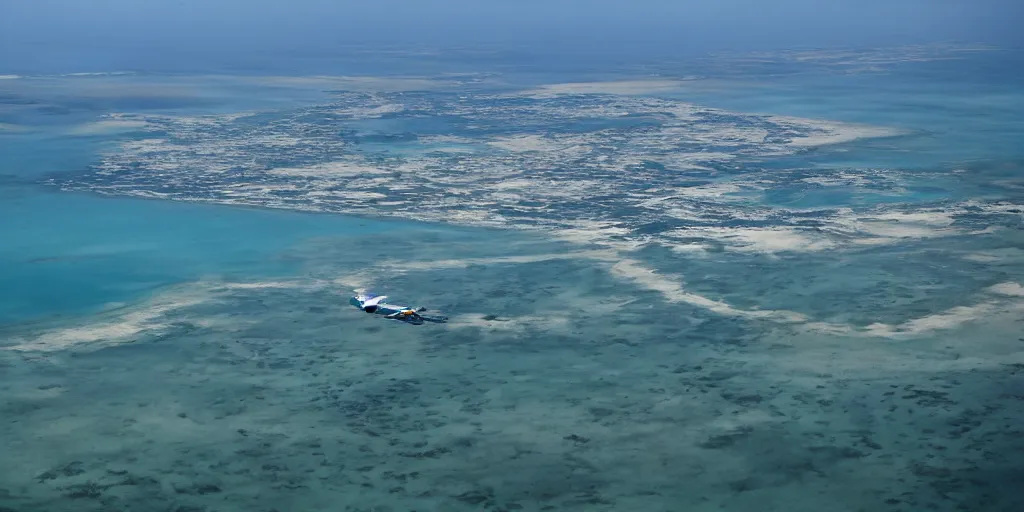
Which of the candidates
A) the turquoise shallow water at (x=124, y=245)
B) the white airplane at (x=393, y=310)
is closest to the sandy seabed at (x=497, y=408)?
the white airplane at (x=393, y=310)

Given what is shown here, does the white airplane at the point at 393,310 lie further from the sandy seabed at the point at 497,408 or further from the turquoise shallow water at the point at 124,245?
the turquoise shallow water at the point at 124,245

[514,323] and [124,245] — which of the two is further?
[124,245]

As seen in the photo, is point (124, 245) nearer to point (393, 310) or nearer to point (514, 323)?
point (393, 310)

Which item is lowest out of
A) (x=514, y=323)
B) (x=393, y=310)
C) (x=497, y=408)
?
(x=497, y=408)

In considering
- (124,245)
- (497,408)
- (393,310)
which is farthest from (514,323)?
(124,245)

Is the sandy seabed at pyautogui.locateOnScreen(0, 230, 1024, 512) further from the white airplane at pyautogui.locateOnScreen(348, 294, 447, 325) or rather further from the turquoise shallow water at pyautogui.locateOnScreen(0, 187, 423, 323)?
the turquoise shallow water at pyautogui.locateOnScreen(0, 187, 423, 323)

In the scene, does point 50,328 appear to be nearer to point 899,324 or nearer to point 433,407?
point 433,407
